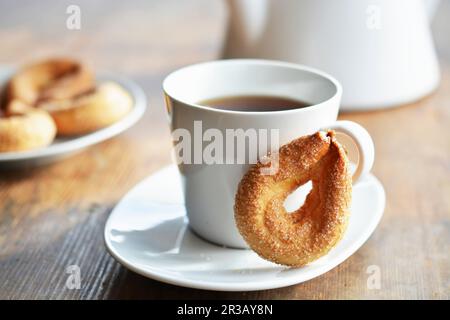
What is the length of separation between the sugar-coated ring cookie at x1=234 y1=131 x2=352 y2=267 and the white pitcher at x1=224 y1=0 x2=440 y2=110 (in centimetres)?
42

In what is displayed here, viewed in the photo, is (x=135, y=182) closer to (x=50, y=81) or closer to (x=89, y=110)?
(x=89, y=110)

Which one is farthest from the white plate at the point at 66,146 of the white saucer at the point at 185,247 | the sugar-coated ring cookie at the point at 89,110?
the white saucer at the point at 185,247

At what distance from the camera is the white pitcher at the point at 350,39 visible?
3.23 feet

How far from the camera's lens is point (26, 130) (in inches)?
34.3

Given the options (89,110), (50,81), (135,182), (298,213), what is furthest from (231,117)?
(50,81)

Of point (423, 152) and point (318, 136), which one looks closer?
point (318, 136)

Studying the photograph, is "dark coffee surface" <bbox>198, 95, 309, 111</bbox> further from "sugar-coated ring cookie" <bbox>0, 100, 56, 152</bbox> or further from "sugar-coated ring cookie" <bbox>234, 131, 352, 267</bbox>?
"sugar-coated ring cookie" <bbox>0, 100, 56, 152</bbox>

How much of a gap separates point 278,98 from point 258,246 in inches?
8.3

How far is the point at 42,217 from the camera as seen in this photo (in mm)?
771

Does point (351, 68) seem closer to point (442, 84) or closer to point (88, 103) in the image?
point (442, 84)

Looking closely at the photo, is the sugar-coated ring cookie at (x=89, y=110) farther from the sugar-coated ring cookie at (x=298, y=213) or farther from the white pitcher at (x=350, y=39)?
the sugar-coated ring cookie at (x=298, y=213)

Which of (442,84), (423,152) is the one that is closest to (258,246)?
(423,152)

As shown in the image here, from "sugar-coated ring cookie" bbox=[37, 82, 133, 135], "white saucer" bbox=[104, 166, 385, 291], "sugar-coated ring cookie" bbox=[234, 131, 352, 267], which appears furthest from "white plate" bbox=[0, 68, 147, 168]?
"sugar-coated ring cookie" bbox=[234, 131, 352, 267]

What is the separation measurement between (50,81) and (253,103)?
493mm
